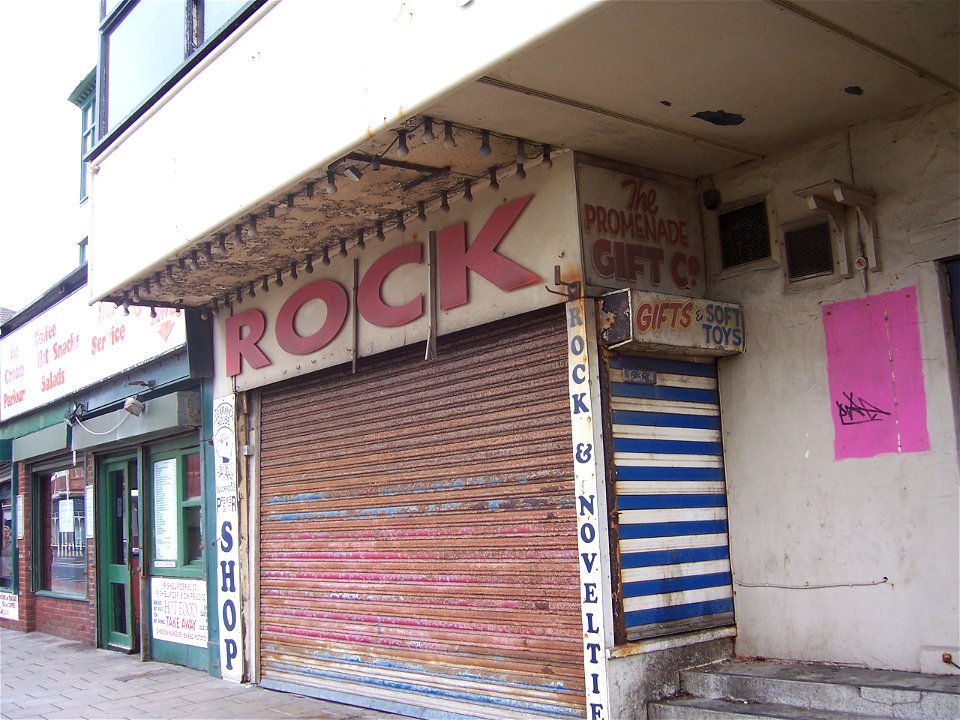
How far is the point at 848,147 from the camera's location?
530cm

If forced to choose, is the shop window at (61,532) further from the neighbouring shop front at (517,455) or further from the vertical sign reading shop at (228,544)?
the neighbouring shop front at (517,455)

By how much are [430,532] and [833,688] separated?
9.73ft

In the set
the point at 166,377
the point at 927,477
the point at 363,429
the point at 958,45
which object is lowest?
the point at 927,477

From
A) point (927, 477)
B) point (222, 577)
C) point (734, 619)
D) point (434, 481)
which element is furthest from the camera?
point (222, 577)

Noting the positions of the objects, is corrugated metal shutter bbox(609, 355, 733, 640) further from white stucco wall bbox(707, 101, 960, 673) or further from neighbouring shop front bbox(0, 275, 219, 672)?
neighbouring shop front bbox(0, 275, 219, 672)

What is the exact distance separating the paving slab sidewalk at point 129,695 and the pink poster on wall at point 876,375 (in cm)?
385

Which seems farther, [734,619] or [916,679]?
[734,619]

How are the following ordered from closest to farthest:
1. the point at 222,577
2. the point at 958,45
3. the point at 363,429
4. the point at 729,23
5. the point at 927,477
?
1. the point at 729,23
2. the point at 958,45
3. the point at 927,477
4. the point at 363,429
5. the point at 222,577

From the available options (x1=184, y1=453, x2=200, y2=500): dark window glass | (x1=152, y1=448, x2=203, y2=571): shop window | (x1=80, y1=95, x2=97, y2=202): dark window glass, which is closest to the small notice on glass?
(x1=152, y1=448, x2=203, y2=571): shop window

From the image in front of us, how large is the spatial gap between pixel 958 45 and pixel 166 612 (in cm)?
917

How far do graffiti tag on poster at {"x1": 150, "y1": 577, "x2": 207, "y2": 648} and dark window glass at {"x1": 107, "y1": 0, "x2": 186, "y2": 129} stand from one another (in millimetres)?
4788

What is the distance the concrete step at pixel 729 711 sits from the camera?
4.64 metres

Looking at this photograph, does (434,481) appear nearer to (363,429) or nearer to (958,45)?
(363,429)

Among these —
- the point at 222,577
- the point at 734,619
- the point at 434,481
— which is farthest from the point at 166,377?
the point at 734,619
